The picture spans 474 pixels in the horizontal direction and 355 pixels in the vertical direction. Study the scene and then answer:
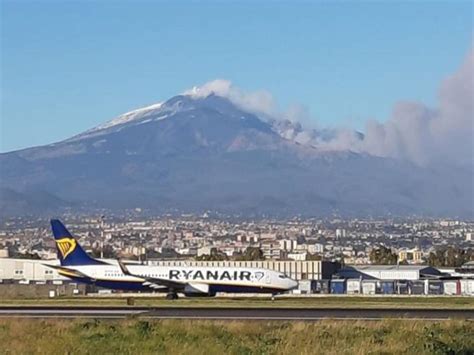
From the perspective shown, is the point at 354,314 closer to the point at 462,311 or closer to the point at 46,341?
the point at 462,311

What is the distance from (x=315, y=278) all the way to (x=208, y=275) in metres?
33.0

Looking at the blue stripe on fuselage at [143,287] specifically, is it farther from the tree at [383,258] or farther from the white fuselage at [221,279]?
the tree at [383,258]

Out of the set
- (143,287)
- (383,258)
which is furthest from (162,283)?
(383,258)

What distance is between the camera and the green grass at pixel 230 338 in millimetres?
32094

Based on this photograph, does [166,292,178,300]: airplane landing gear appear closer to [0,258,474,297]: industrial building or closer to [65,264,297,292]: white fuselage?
[65,264,297,292]: white fuselage

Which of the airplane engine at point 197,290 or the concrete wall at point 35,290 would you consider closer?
the airplane engine at point 197,290

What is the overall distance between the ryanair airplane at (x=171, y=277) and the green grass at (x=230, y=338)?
49.8 meters

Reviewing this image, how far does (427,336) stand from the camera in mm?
36281

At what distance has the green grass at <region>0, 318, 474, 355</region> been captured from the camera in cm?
3209

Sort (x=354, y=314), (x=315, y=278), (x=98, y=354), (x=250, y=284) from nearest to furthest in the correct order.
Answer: (x=98, y=354), (x=354, y=314), (x=250, y=284), (x=315, y=278)

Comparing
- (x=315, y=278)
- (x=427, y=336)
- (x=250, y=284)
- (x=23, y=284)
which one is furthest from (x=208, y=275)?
(x=427, y=336)

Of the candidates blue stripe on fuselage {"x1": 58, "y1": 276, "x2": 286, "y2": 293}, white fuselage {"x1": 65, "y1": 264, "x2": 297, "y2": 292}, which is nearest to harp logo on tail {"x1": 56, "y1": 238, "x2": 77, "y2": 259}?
blue stripe on fuselage {"x1": 58, "y1": 276, "x2": 286, "y2": 293}

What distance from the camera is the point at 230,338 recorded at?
118ft

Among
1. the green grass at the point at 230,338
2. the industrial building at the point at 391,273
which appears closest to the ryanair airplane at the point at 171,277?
the industrial building at the point at 391,273
